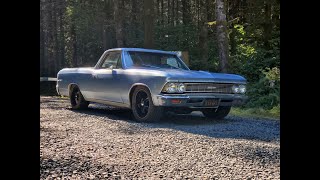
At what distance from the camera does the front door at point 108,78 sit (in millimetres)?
6285

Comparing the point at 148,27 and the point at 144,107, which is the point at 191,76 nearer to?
the point at 144,107

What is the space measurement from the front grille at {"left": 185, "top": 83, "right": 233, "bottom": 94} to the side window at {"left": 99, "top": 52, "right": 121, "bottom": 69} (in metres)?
1.56

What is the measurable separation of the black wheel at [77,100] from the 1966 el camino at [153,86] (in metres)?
0.02

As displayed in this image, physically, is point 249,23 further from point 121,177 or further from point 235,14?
point 121,177

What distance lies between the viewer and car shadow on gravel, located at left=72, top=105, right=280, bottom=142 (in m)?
4.61

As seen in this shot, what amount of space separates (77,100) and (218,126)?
3.26 meters

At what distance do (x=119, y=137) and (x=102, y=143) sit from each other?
446 millimetres

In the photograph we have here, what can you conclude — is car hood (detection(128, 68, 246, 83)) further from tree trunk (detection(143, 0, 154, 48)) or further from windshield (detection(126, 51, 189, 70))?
tree trunk (detection(143, 0, 154, 48))

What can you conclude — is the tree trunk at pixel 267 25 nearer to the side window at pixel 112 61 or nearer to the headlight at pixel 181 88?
the side window at pixel 112 61

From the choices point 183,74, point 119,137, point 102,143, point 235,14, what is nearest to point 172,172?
point 102,143

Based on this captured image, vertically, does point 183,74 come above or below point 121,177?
above

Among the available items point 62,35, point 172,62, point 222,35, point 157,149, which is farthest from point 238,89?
point 62,35
